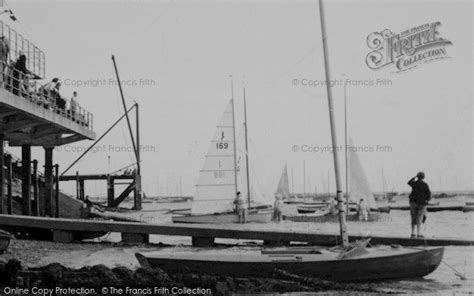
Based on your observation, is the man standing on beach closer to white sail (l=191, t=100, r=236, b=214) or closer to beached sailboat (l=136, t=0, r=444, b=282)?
beached sailboat (l=136, t=0, r=444, b=282)

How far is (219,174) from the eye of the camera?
32.8m

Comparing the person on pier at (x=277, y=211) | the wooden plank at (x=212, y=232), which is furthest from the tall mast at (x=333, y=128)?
the person on pier at (x=277, y=211)

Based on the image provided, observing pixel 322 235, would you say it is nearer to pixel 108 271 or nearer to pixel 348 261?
Result: pixel 348 261

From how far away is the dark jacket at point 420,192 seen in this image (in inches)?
591

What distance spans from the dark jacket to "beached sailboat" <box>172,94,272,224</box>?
60.1ft

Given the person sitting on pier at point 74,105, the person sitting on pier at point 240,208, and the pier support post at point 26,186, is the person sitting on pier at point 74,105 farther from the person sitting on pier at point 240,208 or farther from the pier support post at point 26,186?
the person sitting on pier at point 240,208

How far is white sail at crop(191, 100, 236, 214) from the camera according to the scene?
107ft

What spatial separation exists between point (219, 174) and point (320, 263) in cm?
2128

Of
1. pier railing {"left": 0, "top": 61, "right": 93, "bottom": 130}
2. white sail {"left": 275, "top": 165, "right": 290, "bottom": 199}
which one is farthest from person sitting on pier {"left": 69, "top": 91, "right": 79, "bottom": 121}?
white sail {"left": 275, "top": 165, "right": 290, "bottom": 199}

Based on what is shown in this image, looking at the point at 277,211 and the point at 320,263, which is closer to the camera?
the point at 320,263

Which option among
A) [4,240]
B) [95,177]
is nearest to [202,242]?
[4,240]

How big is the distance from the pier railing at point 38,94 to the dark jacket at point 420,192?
39.0 ft

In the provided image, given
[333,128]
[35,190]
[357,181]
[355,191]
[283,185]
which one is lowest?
[283,185]

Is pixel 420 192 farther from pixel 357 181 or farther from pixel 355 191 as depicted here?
pixel 355 191
